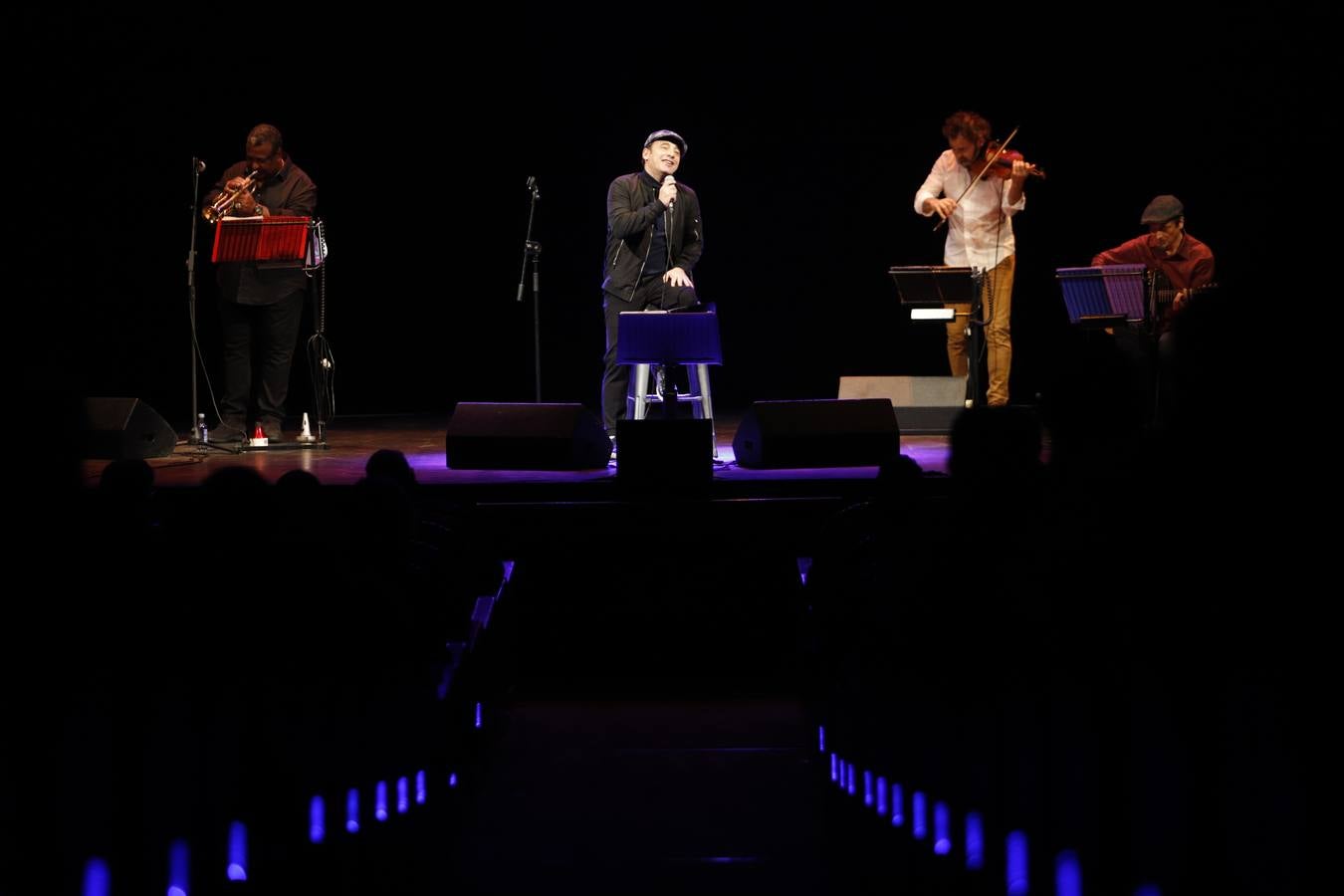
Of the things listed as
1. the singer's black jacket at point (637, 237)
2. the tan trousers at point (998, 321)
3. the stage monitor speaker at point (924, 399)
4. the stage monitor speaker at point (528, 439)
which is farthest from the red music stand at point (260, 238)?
the tan trousers at point (998, 321)

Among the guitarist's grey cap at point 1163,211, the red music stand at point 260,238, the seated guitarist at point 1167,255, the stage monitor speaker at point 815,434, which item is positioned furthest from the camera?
the guitarist's grey cap at point 1163,211

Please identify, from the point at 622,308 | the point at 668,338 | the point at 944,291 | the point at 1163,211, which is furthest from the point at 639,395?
the point at 1163,211

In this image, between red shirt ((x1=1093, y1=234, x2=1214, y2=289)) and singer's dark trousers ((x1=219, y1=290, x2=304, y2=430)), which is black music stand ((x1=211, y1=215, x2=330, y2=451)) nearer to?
singer's dark trousers ((x1=219, y1=290, x2=304, y2=430))

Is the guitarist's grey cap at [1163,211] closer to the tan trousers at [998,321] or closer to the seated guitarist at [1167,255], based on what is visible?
the seated guitarist at [1167,255]

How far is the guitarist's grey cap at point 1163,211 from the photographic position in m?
7.37

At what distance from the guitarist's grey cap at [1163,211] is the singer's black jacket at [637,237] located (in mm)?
2458

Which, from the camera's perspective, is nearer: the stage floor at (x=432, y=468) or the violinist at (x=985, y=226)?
the stage floor at (x=432, y=468)

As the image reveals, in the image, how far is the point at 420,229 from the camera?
31.8ft

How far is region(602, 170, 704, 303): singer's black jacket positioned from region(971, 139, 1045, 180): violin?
5.74 ft

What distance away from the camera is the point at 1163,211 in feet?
24.2

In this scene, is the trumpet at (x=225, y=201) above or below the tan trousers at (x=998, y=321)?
above

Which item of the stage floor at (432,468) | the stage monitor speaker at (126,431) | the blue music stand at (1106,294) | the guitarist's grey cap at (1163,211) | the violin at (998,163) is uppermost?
the violin at (998,163)

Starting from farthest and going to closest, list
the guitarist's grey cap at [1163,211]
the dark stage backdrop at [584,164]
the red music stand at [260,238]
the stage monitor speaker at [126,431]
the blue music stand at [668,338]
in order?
the dark stage backdrop at [584,164]
the guitarist's grey cap at [1163,211]
the red music stand at [260,238]
the stage monitor speaker at [126,431]
the blue music stand at [668,338]

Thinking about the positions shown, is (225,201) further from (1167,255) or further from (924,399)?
(1167,255)
